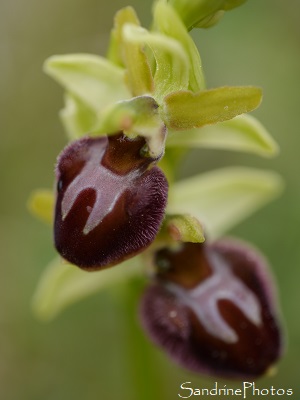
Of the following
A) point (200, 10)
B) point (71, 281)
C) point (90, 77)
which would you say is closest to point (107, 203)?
point (200, 10)

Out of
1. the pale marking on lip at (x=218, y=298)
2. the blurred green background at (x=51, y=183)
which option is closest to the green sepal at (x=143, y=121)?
the pale marking on lip at (x=218, y=298)

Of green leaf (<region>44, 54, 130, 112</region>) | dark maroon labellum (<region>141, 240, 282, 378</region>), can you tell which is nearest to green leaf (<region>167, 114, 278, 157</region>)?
green leaf (<region>44, 54, 130, 112</region>)

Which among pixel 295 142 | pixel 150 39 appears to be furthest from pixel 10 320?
pixel 150 39

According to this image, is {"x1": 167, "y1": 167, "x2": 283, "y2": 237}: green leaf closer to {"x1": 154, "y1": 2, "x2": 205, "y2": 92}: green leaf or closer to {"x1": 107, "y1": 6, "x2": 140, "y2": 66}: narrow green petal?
{"x1": 107, "y1": 6, "x2": 140, "y2": 66}: narrow green petal

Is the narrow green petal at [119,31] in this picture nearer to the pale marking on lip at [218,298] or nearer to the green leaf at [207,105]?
the green leaf at [207,105]

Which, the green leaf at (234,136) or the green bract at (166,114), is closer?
the green bract at (166,114)

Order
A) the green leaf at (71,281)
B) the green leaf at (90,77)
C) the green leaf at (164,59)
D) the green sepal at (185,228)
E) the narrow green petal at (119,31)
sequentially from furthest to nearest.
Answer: the green leaf at (71,281) < the green leaf at (90,77) < the narrow green petal at (119,31) < the green sepal at (185,228) < the green leaf at (164,59)
